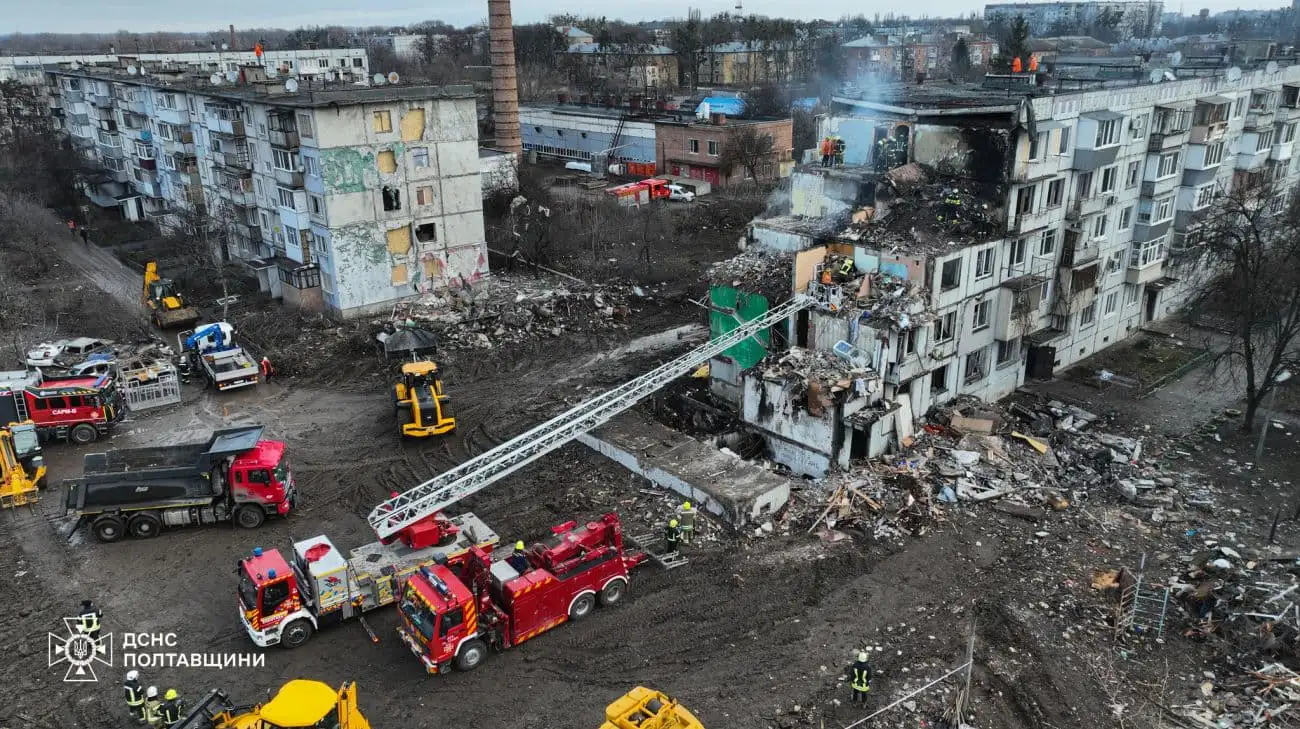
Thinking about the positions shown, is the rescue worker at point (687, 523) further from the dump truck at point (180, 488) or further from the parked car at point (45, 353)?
the parked car at point (45, 353)

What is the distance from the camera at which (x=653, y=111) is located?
70438 mm

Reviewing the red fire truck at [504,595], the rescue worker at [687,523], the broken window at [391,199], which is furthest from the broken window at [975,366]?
Result: the broken window at [391,199]

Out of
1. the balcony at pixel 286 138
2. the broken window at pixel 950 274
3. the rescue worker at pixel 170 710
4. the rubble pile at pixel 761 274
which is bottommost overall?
the rescue worker at pixel 170 710

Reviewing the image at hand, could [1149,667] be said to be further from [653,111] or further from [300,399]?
[653,111]

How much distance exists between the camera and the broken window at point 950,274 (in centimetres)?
2447

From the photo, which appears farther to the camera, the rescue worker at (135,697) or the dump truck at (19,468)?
the dump truck at (19,468)

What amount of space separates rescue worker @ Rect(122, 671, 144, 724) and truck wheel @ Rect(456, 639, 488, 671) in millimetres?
5513

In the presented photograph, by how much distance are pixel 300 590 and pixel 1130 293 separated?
32.2 meters

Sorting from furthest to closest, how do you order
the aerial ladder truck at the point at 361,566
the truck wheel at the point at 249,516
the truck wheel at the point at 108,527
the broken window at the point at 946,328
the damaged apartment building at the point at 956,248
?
the broken window at the point at 946,328
the damaged apartment building at the point at 956,248
the truck wheel at the point at 249,516
the truck wheel at the point at 108,527
the aerial ladder truck at the point at 361,566

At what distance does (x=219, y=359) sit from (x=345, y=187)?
31.2 feet

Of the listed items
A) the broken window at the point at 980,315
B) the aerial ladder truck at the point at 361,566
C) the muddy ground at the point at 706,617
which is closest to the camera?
the muddy ground at the point at 706,617

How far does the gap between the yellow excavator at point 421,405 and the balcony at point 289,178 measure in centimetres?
1488

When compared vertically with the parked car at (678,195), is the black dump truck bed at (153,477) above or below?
below

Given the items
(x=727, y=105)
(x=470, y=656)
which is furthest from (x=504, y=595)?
(x=727, y=105)
